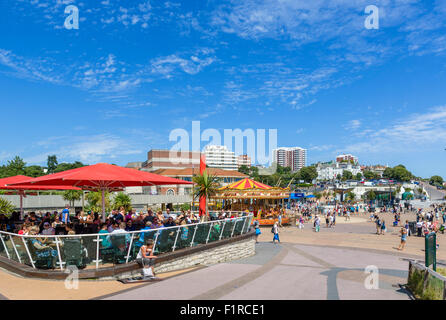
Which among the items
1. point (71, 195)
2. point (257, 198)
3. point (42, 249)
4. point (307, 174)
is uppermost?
point (307, 174)

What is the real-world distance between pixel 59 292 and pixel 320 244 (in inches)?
645

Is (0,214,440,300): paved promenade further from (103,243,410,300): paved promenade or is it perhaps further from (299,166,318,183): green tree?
(299,166,318,183): green tree

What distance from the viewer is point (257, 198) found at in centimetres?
3203

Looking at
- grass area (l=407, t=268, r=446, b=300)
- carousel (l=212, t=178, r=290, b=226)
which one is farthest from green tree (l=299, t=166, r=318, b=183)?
grass area (l=407, t=268, r=446, b=300)

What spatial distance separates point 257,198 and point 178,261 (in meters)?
21.8

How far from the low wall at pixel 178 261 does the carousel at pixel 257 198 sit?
49.8 feet

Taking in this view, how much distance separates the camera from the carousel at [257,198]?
103ft

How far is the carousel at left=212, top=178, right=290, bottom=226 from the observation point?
103ft

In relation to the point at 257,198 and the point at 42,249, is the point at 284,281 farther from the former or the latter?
the point at 257,198

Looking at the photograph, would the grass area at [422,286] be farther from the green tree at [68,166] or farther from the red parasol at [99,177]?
the green tree at [68,166]

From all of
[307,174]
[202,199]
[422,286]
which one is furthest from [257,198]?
[307,174]
